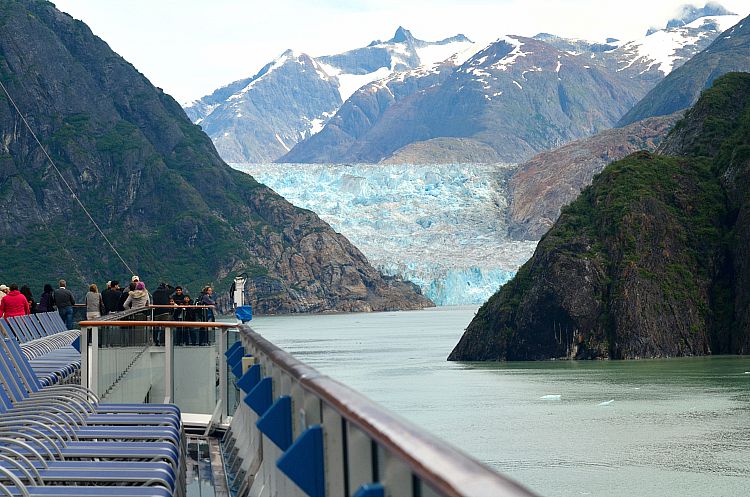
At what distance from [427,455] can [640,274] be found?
220 ft

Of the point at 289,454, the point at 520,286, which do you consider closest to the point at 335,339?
the point at 520,286

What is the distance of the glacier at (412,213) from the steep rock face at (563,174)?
500 inches

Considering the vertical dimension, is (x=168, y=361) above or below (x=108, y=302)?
below

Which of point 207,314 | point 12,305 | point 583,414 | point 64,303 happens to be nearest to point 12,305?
point 12,305

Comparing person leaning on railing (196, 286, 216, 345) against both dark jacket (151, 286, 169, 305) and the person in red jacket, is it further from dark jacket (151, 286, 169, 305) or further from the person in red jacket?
the person in red jacket

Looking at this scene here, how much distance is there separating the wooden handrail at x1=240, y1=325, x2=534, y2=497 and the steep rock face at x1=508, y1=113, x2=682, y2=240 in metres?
165

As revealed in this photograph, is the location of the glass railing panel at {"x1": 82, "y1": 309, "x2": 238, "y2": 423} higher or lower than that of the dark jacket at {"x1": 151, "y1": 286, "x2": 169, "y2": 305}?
lower

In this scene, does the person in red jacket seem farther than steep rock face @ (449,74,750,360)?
No

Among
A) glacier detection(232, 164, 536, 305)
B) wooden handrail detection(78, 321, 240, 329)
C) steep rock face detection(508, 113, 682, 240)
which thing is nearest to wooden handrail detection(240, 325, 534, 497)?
wooden handrail detection(78, 321, 240, 329)

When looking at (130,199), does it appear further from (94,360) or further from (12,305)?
(94,360)

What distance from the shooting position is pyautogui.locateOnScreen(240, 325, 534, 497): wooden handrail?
192 cm

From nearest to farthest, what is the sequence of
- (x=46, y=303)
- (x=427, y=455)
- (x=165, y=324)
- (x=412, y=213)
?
(x=427, y=455) < (x=165, y=324) < (x=46, y=303) < (x=412, y=213)

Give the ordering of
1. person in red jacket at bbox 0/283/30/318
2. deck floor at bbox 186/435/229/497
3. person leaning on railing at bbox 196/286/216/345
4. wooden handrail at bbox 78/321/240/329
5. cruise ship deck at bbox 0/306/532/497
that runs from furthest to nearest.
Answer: person in red jacket at bbox 0/283/30/318, person leaning on railing at bbox 196/286/216/345, wooden handrail at bbox 78/321/240/329, deck floor at bbox 186/435/229/497, cruise ship deck at bbox 0/306/532/497

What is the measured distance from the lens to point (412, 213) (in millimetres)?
150625
